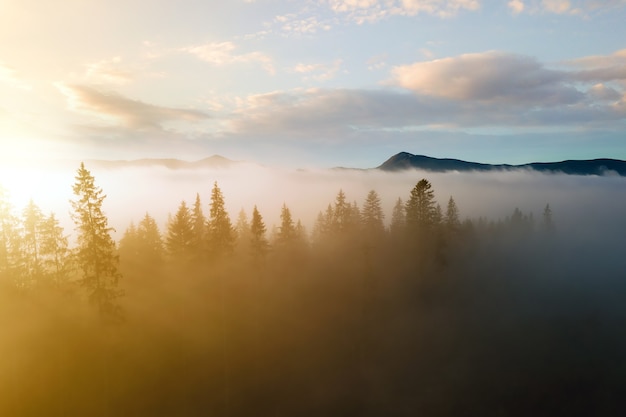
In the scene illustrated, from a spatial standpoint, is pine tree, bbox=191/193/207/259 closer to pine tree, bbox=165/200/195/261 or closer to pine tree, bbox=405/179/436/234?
pine tree, bbox=165/200/195/261

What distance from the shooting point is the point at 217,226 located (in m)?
50.2

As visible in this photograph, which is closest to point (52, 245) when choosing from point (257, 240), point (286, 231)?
point (257, 240)

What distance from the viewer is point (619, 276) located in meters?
76.1

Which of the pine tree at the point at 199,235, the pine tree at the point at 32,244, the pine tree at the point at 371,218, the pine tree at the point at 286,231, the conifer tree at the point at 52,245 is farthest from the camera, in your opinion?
the pine tree at the point at 371,218

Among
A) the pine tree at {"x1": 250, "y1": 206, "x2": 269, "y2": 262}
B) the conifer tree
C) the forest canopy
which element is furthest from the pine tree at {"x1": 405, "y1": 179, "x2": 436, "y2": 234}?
the conifer tree

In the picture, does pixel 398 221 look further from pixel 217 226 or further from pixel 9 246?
pixel 9 246

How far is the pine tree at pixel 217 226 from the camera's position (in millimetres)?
49438

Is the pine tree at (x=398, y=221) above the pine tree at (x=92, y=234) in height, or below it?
below

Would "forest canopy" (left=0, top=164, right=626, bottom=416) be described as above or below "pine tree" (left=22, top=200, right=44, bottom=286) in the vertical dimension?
below

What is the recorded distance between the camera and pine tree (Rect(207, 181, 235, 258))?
4944 centimetres

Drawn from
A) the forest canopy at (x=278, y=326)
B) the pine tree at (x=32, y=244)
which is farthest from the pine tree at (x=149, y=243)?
the pine tree at (x=32, y=244)

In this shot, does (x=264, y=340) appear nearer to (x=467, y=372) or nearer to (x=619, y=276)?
(x=467, y=372)

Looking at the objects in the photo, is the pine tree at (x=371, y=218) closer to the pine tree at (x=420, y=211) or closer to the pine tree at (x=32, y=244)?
the pine tree at (x=420, y=211)

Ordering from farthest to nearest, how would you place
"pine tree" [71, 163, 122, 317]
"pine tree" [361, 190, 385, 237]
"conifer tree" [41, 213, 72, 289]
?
"pine tree" [361, 190, 385, 237] < "conifer tree" [41, 213, 72, 289] < "pine tree" [71, 163, 122, 317]
